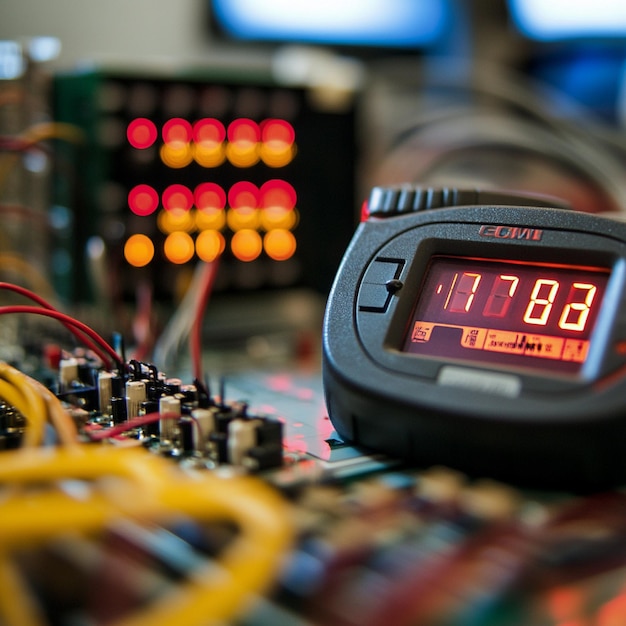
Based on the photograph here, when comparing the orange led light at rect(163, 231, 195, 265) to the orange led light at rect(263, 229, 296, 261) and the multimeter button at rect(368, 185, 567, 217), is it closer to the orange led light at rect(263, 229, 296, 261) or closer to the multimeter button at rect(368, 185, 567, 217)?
the orange led light at rect(263, 229, 296, 261)

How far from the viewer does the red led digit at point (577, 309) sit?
1.92ft

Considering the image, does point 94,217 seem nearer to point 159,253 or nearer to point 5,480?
point 159,253

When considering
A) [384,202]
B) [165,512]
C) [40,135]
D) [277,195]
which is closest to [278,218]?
[277,195]

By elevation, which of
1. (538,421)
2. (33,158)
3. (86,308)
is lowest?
(86,308)

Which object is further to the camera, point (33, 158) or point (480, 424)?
point (33, 158)

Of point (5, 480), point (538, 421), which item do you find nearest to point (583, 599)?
point (538, 421)

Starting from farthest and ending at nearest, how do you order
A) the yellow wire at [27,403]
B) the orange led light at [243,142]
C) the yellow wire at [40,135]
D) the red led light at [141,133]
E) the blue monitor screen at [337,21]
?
1. the blue monitor screen at [337,21]
2. the orange led light at [243,142]
3. the red led light at [141,133]
4. the yellow wire at [40,135]
5. the yellow wire at [27,403]

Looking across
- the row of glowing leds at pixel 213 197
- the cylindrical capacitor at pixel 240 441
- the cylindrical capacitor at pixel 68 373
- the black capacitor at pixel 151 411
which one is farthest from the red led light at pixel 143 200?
the cylindrical capacitor at pixel 240 441

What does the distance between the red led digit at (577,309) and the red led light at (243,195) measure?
2.86 ft

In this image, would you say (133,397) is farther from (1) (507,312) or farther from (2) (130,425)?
(1) (507,312)

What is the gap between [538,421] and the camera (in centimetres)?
52

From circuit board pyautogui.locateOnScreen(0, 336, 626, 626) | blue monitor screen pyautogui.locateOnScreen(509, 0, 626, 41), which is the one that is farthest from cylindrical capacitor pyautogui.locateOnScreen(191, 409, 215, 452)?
blue monitor screen pyautogui.locateOnScreen(509, 0, 626, 41)

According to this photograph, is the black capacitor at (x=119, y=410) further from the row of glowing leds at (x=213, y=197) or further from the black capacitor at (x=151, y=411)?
the row of glowing leds at (x=213, y=197)

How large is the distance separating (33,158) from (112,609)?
0.97 meters
